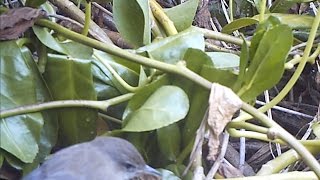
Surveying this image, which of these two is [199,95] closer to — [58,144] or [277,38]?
[277,38]

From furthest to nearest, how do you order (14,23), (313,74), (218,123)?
1. (313,74)
2. (14,23)
3. (218,123)

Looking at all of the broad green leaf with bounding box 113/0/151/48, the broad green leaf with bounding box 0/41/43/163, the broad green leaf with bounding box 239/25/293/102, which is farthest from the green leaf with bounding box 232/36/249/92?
the broad green leaf with bounding box 0/41/43/163

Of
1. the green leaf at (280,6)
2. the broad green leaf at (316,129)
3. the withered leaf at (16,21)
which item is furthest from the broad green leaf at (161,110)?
the green leaf at (280,6)

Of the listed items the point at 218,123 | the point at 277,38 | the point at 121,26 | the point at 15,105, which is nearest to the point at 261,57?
the point at 277,38

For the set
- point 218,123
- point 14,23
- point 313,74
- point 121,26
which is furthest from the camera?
point 313,74

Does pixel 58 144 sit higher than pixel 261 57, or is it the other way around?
pixel 261 57

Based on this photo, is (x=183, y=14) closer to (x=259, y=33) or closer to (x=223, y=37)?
(x=223, y=37)
